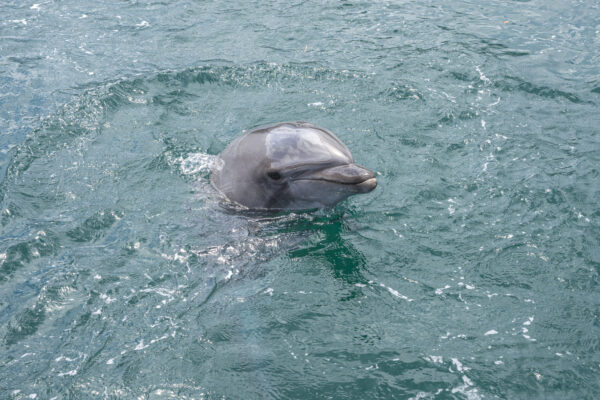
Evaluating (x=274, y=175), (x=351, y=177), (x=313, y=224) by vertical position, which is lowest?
(x=313, y=224)

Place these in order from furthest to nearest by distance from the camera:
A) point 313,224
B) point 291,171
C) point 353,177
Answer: point 313,224
point 291,171
point 353,177

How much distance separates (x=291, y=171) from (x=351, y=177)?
78cm

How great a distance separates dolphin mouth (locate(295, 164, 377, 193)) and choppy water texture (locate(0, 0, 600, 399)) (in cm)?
80

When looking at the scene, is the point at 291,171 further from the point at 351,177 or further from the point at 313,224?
the point at 313,224

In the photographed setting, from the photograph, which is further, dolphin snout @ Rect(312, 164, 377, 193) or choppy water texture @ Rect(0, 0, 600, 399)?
dolphin snout @ Rect(312, 164, 377, 193)

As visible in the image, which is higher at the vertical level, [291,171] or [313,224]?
[291,171]

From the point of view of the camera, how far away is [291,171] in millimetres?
6805

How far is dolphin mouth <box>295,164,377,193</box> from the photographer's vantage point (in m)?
6.46

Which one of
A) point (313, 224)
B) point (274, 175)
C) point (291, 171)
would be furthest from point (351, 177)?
point (313, 224)

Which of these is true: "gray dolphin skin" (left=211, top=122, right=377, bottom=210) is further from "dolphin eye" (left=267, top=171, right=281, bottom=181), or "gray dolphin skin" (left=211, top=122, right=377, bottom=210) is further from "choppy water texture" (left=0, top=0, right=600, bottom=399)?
"choppy water texture" (left=0, top=0, right=600, bottom=399)

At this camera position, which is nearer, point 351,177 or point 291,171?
point 351,177

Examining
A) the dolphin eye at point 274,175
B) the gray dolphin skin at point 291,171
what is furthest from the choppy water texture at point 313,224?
the dolphin eye at point 274,175

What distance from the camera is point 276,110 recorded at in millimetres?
10602

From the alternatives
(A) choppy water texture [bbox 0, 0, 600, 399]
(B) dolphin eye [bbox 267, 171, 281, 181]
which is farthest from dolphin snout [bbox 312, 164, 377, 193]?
(A) choppy water texture [bbox 0, 0, 600, 399]
